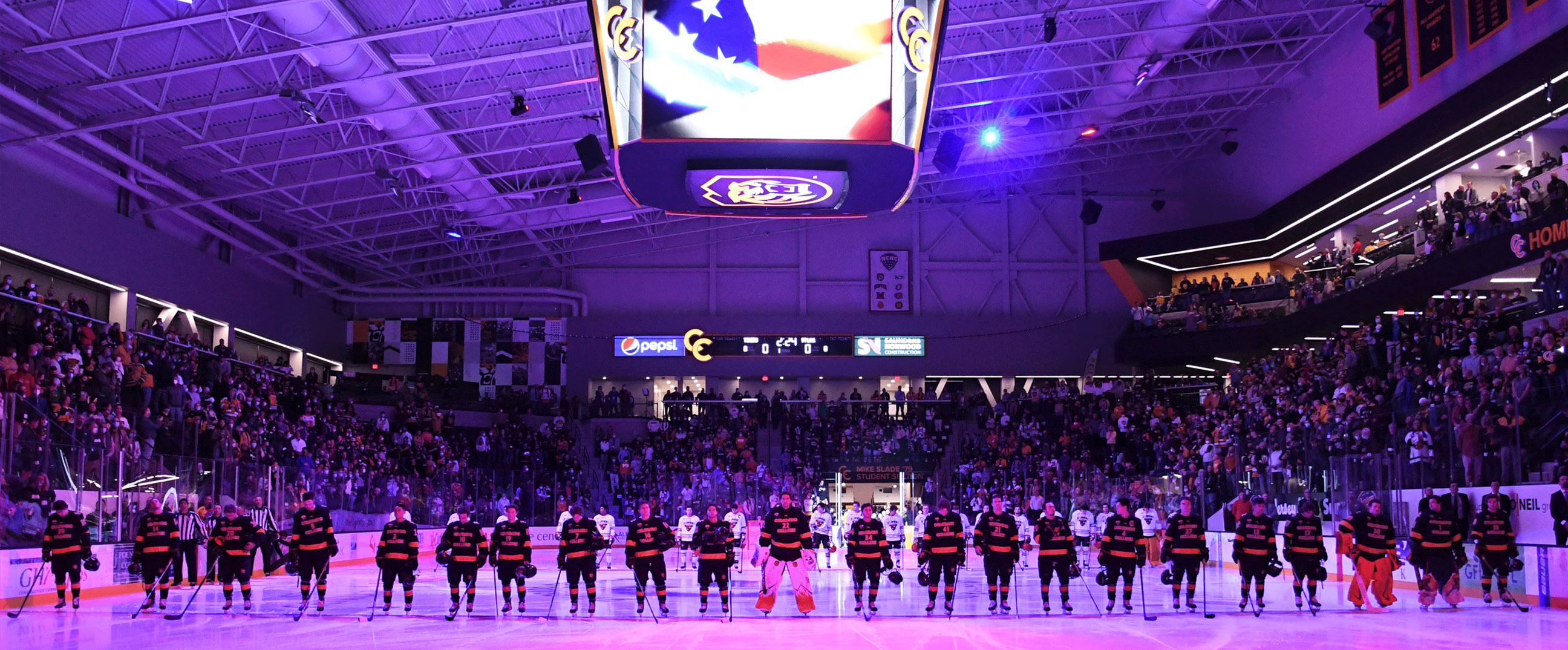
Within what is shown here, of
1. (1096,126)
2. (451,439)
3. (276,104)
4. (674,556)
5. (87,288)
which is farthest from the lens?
(451,439)

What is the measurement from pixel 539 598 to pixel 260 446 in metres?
11.9

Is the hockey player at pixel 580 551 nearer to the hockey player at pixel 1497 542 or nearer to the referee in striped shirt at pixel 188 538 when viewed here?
the referee in striped shirt at pixel 188 538

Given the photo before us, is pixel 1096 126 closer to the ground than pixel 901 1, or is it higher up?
higher up

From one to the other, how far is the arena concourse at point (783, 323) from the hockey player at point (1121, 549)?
0.41 ft

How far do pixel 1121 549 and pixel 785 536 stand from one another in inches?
164

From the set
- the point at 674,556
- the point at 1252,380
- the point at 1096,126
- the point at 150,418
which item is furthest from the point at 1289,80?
the point at 150,418

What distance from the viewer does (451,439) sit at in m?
40.0

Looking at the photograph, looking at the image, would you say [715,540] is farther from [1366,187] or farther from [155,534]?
[1366,187]

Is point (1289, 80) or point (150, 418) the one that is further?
point (1289, 80)

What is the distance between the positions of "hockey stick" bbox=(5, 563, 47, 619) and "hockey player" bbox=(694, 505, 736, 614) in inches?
273

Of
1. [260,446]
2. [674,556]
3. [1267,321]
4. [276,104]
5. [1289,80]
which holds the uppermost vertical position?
[1289,80]

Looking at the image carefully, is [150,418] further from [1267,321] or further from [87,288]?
[1267,321]

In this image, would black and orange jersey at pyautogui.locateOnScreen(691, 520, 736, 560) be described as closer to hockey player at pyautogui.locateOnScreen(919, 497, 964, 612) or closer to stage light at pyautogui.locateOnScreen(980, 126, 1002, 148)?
hockey player at pyautogui.locateOnScreen(919, 497, 964, 612)

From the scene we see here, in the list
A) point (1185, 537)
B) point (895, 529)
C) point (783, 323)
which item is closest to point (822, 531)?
point (895, 529)
